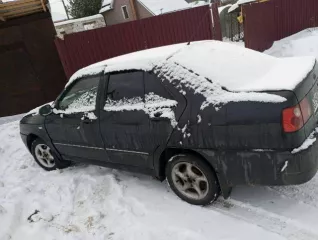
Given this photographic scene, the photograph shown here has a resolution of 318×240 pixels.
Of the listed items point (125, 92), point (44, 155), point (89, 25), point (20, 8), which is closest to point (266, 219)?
point (125, 92)

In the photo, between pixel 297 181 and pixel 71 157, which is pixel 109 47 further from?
pixel 297 181

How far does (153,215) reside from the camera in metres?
3.47

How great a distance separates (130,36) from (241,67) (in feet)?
21.8

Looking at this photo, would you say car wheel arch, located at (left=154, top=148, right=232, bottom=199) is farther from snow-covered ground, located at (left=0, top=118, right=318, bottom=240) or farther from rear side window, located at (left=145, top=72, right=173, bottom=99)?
rear side window, located at (left=145, top=72, right=173, bottom=99)

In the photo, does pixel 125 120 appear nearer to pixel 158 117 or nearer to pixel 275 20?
pixel 158 117

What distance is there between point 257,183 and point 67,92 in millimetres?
2841

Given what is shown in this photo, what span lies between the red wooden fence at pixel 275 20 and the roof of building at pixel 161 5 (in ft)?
56.2

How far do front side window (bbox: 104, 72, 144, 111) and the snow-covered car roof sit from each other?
0.10 metres

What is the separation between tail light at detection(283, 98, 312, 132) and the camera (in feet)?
8.69

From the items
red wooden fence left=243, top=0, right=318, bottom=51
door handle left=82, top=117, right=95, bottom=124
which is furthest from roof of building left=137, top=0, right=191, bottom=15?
door handle left=82, top=117, right=95, bottom=124

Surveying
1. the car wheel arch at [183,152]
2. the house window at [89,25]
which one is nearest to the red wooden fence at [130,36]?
the car wheel arch at [183,152]

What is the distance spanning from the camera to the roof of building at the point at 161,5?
2778cm

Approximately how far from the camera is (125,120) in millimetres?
3621

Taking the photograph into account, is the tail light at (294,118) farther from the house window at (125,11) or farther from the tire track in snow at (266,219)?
the house window at (125,11)
